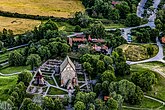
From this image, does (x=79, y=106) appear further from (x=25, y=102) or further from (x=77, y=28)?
(x=77, y=28)

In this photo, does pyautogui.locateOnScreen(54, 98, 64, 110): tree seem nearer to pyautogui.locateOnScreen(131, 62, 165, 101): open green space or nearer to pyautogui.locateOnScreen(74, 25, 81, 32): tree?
pyautogui.locateOnScreen(131, 62, 165, 101): open green space

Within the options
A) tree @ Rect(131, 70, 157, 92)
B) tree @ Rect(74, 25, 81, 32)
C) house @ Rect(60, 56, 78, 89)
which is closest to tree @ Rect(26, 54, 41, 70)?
house @ Rect(60, 56, 78, 89)

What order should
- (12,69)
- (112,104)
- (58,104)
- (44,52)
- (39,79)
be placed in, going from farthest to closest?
(44,52), (12,69), (39,79), (58,104), (112,104)

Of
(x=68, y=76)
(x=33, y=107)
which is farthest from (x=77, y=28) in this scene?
(x=33, y=107)

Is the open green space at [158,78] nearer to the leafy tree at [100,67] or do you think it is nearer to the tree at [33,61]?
the leafy tree at [100,67]

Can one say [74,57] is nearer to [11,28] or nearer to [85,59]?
[85,59]

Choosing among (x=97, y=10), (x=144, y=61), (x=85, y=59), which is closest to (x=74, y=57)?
(x=85, y=59)

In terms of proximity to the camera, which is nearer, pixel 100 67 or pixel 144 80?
pixel 144 80
